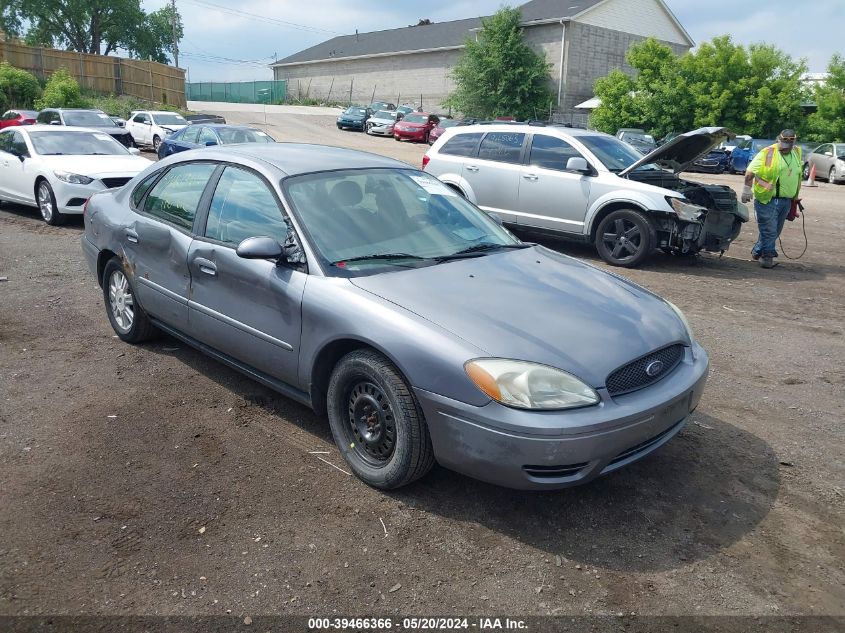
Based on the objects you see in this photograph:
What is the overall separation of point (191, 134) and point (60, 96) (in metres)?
18.8

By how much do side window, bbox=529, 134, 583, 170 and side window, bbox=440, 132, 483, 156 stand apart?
974 mm

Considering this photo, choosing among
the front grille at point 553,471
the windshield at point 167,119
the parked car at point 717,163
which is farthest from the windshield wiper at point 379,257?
the parked car at point 717,163

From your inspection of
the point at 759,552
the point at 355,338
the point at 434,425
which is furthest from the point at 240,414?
the point at 759,552

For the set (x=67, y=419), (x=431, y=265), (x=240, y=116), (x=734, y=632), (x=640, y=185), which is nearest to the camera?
(x=734, y=632)

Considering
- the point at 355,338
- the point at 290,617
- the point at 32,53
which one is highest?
the point at 32,53

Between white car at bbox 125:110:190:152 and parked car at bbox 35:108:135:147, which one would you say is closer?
parked car at bbox 35:108:135:147

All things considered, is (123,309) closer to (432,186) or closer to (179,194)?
(179,194)

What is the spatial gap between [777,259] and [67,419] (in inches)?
372

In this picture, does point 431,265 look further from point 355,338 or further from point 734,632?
point 734,632

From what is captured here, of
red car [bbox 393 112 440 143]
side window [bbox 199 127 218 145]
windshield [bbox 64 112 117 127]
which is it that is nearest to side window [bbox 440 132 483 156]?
side window [bbox 199 127 218 145]

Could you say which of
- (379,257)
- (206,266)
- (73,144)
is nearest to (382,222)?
(379,257)

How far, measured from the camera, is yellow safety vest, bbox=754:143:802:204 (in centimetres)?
951

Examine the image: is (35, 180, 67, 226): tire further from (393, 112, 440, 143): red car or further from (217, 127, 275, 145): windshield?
(393, 112, 440, 143): red car

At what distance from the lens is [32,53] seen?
126ft
